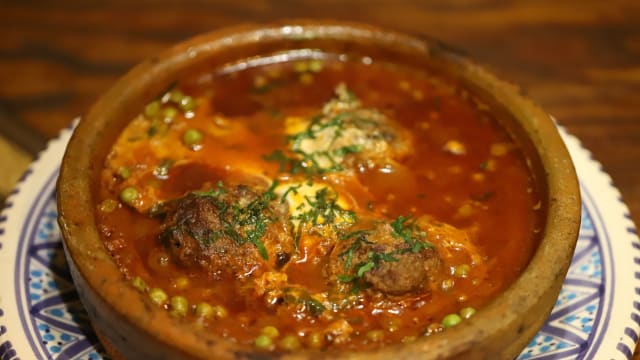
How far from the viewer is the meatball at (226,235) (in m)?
2.84

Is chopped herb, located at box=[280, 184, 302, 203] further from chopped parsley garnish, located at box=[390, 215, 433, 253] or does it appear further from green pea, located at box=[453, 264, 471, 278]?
green pea, located at box=[453, 264, 471, 278]

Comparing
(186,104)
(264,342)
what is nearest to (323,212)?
(264,342)

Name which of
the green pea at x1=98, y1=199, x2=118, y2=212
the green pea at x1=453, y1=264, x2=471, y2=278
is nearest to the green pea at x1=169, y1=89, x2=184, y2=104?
the green pea at x1=98, y1=199, x2=118, y2=212

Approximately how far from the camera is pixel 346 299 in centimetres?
279

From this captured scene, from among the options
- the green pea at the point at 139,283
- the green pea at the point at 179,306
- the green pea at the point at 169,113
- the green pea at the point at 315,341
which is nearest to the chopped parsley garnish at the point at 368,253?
the green pea at the point at 315,341

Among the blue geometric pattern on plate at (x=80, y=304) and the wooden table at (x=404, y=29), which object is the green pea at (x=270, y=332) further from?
the wooden table at (x=404, y=29)

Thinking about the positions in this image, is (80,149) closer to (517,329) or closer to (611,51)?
(517,329)

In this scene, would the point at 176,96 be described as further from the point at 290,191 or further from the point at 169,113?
the point at 290,191

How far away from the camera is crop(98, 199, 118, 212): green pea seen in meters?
3.08

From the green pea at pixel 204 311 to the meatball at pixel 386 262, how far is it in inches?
16.2

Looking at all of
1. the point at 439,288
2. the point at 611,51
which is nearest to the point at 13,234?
the point at 439,288

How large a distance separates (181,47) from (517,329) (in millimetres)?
1797

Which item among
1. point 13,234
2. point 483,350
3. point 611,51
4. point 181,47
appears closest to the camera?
point 483,350

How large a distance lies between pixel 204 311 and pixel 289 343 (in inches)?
11.7
